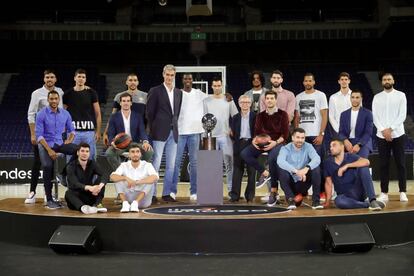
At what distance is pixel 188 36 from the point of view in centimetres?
2073

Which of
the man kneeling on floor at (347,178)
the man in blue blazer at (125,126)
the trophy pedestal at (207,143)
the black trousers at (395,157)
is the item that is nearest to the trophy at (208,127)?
the trophy pedestal at (207,143)

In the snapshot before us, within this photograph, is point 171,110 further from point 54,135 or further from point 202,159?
point 54,135

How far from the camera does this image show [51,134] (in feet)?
22.5

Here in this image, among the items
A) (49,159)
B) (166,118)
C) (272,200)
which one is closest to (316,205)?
(272,200)

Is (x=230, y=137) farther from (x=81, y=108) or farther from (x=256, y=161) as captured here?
(x=81, y=108)

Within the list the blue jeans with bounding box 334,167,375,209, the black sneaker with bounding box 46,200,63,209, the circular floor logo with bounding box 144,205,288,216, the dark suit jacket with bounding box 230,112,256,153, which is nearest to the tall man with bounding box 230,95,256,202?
the dark suit jacket with bounding box 230,112,256,153

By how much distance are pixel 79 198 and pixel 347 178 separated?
2.83 metres

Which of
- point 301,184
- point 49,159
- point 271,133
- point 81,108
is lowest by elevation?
point 301,184

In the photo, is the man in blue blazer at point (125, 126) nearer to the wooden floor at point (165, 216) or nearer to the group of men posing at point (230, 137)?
the group of men posing at point (230, 137)

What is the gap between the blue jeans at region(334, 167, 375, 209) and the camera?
6.38 m

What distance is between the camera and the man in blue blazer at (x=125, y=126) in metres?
7.07

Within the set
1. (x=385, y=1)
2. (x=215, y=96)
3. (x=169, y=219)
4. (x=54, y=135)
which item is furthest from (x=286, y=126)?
(x=385, y=1)

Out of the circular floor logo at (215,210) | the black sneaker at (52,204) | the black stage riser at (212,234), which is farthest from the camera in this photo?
the black sneaker at (52,204)

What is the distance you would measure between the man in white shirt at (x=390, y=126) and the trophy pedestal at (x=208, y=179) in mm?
1929
